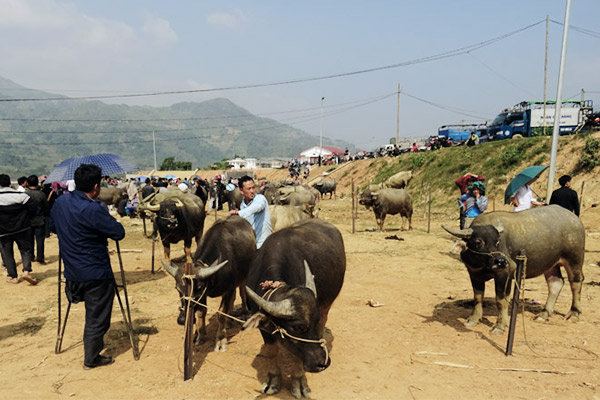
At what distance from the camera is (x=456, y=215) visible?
21.9 metres

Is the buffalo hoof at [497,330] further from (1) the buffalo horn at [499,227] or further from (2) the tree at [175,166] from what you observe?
(2) the tree at [175,166]

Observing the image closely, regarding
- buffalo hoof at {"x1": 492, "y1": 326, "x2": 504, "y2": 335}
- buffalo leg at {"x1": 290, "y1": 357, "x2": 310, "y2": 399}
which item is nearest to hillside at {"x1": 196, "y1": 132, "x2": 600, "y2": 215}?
buffalo hoof at {"x1": 492, "y1": 326, "x2": 504, "y2": 335}

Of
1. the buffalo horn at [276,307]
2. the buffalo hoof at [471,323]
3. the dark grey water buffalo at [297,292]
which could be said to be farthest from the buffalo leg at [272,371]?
the buffalo hoof at [471,323]

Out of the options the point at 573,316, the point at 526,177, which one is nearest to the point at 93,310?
the point at 573,316

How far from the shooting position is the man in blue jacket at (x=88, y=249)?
16.4ft

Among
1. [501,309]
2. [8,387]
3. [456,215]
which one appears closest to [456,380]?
[501,309]

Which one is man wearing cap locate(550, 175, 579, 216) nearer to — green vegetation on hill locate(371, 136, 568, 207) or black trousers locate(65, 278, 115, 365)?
black trousers locate(65, 278, 115, 365)

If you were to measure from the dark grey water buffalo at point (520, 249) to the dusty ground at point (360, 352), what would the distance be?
Answer: 536 millimetres

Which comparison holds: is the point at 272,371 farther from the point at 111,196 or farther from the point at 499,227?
the point at 111,196

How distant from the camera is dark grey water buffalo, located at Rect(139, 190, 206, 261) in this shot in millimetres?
9805

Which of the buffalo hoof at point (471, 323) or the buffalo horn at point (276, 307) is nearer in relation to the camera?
the buffalo horn at point (276, 307)

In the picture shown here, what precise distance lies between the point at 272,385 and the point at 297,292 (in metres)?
1.56

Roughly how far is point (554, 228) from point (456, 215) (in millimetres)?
15879

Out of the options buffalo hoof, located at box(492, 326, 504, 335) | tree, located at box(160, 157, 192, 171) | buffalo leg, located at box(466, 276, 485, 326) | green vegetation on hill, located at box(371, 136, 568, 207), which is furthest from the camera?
tree, located at box(160, 157, 192, 171)
